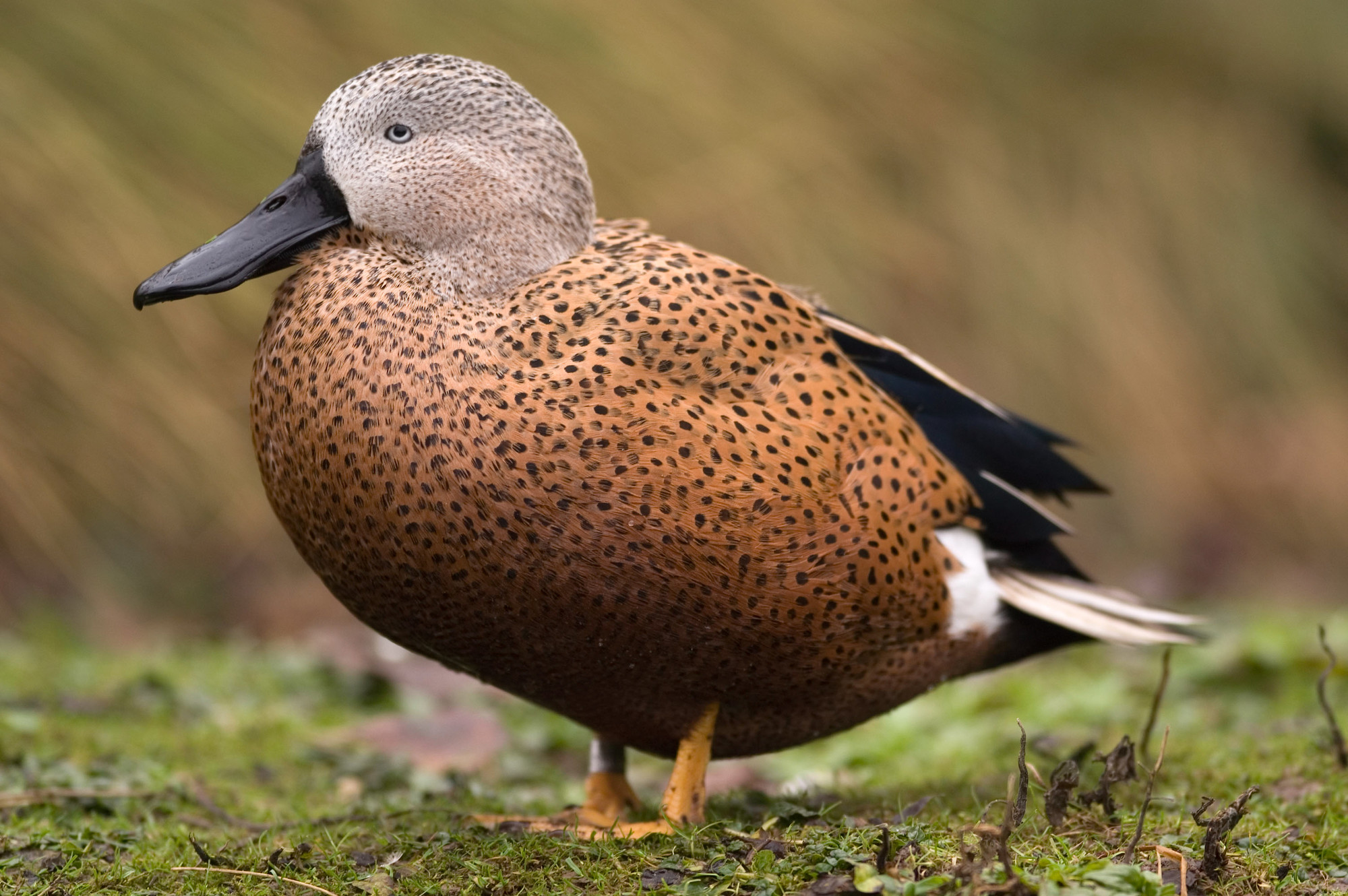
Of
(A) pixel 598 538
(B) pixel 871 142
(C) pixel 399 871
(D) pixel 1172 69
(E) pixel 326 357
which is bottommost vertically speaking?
(C) pixel 399 871

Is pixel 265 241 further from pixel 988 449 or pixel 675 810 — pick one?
pixel 988 449

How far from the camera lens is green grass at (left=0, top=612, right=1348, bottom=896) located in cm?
235

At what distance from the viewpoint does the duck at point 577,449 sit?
2414 mm

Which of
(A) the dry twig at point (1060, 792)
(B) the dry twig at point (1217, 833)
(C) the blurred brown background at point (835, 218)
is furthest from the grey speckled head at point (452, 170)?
(C) the blurred brown background at point (835, 218)

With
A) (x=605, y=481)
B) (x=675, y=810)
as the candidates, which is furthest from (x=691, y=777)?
(x=605, y=481)

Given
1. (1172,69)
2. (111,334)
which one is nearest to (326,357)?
(111,334)

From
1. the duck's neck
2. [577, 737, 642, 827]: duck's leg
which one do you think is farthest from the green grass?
the duck's neck

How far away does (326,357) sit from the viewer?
2490 mm

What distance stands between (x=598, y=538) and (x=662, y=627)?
0.22 meters

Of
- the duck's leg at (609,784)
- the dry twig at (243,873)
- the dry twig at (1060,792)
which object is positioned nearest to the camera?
the dry twig at (243,873)

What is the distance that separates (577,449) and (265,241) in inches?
28.8

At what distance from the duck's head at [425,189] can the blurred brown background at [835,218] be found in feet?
9.03

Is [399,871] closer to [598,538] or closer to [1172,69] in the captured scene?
[598,538]

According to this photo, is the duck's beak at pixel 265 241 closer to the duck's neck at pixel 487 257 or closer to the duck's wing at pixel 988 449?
the duck's neck at pixel 487 257
